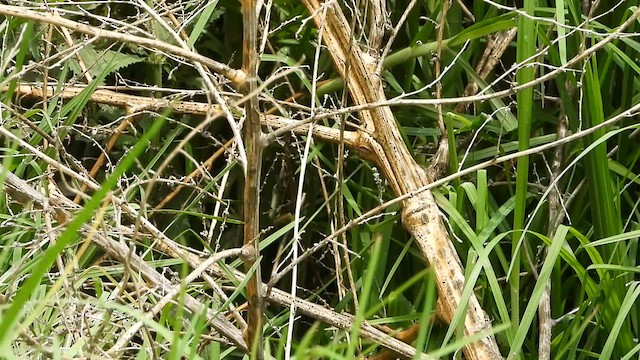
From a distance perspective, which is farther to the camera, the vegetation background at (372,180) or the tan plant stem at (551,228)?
the tan plant stem at (551,228)

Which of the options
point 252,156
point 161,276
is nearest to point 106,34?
point 252,156

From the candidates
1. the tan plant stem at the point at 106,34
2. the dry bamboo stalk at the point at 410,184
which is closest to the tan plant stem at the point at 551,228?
the dry bamboo stalk at the point at 410,184

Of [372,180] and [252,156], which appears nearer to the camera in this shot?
[252,156]

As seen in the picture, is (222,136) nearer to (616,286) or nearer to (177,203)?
(177,203)

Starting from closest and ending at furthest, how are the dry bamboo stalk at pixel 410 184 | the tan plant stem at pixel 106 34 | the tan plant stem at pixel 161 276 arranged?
1. the tan plant stem at pixel 106 34
2. the tan plant stem at pixel 161 276
3. the dry bamboo stalk at pixel 410 184

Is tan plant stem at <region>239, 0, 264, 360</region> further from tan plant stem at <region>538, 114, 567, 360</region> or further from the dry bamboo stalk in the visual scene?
tan plant stem at <region>538, 114, 567, 360</region>

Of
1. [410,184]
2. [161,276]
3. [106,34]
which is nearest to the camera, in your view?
[106,34]

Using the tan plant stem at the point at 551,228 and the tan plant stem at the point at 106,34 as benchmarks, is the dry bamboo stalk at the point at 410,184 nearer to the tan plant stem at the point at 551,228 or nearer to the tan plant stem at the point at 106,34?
the tan plant stem at the point at 551,228

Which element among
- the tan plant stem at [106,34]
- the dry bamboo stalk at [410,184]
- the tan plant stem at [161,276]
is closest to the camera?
the tan plant stem at [106,34]

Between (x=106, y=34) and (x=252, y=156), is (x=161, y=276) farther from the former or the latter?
(x=106, y=34)
